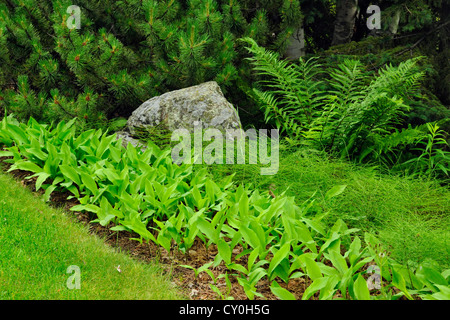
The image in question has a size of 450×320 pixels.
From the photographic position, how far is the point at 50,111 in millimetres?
5184

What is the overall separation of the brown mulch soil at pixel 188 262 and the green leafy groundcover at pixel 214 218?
6 cm

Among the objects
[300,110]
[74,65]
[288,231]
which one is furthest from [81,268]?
[300,110]

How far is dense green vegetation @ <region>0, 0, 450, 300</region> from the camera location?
9.52 ft

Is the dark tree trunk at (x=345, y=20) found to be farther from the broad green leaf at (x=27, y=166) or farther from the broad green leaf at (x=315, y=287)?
the broad green leaf at (x=315, y=287)

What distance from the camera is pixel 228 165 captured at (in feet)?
14.8

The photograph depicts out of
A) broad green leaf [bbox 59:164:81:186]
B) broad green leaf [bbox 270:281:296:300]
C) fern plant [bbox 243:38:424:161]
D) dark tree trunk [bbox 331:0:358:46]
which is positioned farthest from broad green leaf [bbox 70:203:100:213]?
dark tree trunk [bbox 331:0:358:46]

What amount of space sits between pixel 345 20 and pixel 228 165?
3831mm

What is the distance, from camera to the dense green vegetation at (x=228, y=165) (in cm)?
290

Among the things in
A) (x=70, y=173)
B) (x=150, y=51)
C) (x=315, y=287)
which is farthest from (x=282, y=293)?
(x=150, y=51)

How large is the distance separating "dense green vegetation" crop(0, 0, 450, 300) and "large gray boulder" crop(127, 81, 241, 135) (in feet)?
0.60

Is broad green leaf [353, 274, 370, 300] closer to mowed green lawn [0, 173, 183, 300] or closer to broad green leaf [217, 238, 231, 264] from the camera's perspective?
broad green leaf [217, 238, 231, 264]

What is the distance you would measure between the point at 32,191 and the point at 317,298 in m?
2.77

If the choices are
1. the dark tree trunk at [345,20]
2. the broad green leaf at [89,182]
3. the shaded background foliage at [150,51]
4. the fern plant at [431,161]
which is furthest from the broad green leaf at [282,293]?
the dark tree trunk at [345,20]

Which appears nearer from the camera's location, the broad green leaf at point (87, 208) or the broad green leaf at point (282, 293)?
→ the broad green leaf at point (282, 293)
